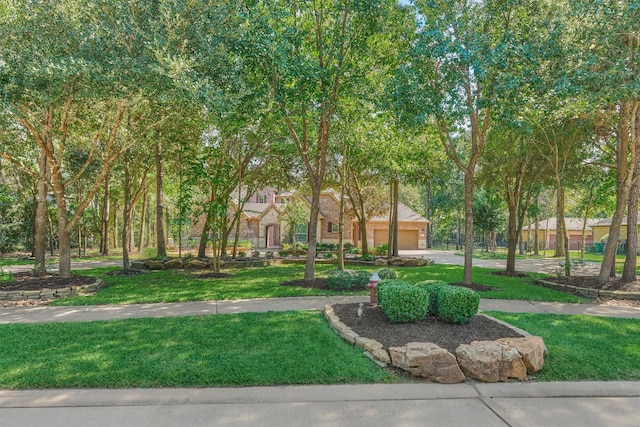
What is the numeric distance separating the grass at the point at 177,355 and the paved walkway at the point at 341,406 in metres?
0.19

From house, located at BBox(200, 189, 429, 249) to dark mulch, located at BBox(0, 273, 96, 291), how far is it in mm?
20434

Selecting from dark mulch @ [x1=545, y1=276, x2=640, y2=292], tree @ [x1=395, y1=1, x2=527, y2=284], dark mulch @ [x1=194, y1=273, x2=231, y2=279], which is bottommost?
dark mulch @ [x1=194, y1=273, x2=231, y2=279]

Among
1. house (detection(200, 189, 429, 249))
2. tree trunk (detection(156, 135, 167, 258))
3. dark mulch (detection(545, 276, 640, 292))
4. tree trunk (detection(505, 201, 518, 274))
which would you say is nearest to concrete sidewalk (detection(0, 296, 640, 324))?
dark mulch (detection(545, 276, 640, 292))

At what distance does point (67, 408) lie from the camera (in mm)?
3412

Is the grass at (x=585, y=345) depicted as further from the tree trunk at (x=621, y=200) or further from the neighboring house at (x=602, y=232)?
the neighboring house at (x=602, y=232)

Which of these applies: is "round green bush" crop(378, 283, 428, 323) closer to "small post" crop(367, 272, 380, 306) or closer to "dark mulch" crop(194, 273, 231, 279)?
"small post" crop(367, 272, 380, 306)

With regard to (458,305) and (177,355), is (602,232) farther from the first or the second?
(177,355)

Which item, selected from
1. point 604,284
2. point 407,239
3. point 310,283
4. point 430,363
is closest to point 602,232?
point 407,239

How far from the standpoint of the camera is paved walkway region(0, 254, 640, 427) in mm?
3256

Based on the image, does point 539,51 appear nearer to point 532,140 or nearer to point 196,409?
point 532,140

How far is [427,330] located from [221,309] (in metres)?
3.93

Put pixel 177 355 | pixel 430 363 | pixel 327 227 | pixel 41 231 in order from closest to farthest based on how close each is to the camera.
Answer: pixel 430 363 → pixel 177 355 → pixel 41 231 → pixel 327 227

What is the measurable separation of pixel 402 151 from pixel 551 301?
7.54 meters

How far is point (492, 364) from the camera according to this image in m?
4.20
